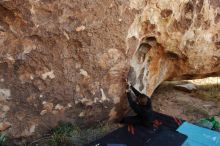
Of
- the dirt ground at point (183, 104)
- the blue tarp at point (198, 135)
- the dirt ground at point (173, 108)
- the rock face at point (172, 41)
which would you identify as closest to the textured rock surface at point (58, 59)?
the dirt ground at point (173, 108)

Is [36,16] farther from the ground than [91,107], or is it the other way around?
[36,16]

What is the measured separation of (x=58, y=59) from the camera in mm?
2396

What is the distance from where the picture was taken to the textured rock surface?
224 centimetres

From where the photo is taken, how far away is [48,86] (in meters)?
2.40

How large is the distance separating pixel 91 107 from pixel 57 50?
49 centimetres

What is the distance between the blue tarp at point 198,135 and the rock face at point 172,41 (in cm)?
48

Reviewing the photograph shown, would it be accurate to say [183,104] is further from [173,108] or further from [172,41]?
[172,41]

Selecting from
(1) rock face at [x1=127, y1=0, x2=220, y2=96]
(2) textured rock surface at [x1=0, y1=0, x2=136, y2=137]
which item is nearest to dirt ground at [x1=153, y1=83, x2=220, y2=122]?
(1) rock face at [x1=127, y1=0, x2=220, y2=96]

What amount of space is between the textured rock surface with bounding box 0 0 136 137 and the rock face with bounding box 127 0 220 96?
0.64 feet

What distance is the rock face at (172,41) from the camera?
271 cm

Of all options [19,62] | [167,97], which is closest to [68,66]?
[19,62]

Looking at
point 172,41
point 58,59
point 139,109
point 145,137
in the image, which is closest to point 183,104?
point 172,41

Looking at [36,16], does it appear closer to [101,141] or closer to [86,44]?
[86,44]

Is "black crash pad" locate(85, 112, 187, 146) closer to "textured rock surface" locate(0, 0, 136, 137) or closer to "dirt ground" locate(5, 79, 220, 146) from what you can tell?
"dirt ground" locate(5, 79, 220, 146)
